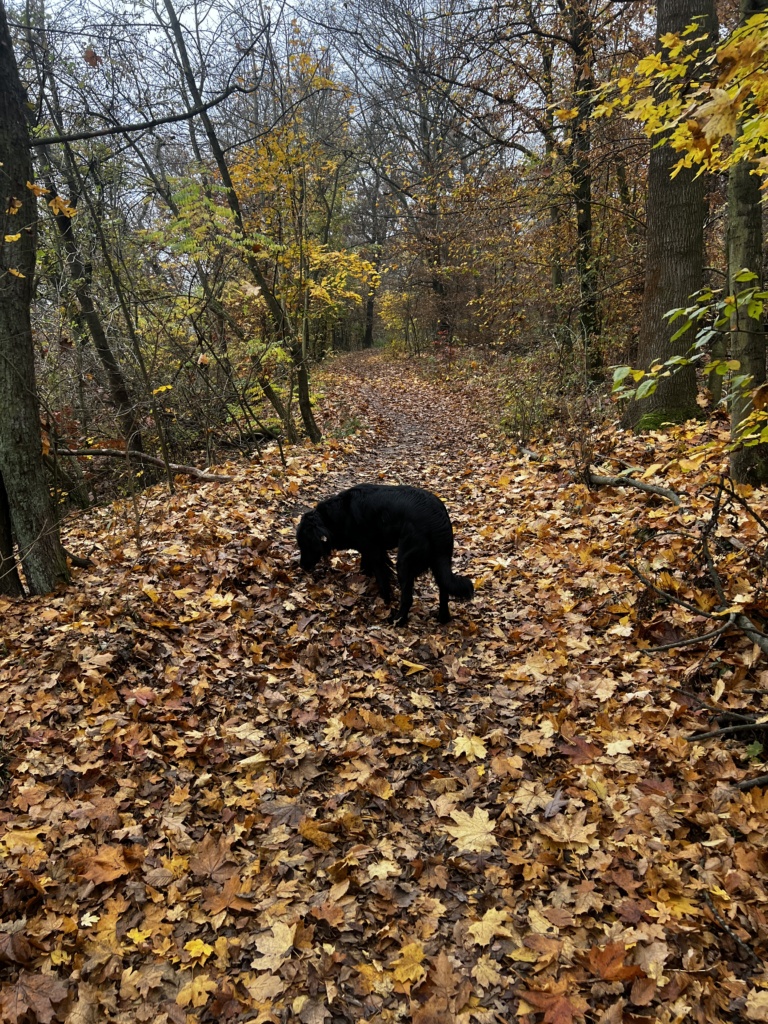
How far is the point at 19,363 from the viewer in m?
5.30

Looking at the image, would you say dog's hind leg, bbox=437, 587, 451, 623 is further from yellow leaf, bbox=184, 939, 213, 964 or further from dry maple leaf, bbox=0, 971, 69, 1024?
dry maple leaf, bbox=0, 971, 69, 1024

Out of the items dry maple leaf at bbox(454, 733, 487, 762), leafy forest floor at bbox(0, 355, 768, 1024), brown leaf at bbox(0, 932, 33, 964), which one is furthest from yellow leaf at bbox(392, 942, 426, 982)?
brown leaf at bbox(0, 932, 33, 964)

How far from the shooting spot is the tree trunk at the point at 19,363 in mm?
5074

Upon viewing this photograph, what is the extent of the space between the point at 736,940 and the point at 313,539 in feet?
14.7

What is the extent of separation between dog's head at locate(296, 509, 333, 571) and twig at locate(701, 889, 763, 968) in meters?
4.24

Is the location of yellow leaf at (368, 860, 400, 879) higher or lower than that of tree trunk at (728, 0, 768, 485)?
lower

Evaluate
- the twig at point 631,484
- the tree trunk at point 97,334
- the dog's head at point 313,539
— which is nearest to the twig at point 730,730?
the twig at point 631,484

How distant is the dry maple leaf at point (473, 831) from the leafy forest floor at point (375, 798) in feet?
0.06

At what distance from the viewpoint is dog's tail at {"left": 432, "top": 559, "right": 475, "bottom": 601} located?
5172mm

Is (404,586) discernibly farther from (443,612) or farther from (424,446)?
(424,446)

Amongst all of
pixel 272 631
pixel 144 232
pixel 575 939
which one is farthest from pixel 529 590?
pixel 144 232

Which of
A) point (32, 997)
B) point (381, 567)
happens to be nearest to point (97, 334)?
point (381, 567)

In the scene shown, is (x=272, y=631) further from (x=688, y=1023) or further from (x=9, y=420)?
(x=688, y=1023)

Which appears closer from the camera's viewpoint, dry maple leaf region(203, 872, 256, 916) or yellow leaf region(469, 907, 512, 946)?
yellow leaf region(469, 907, 512, 946)
